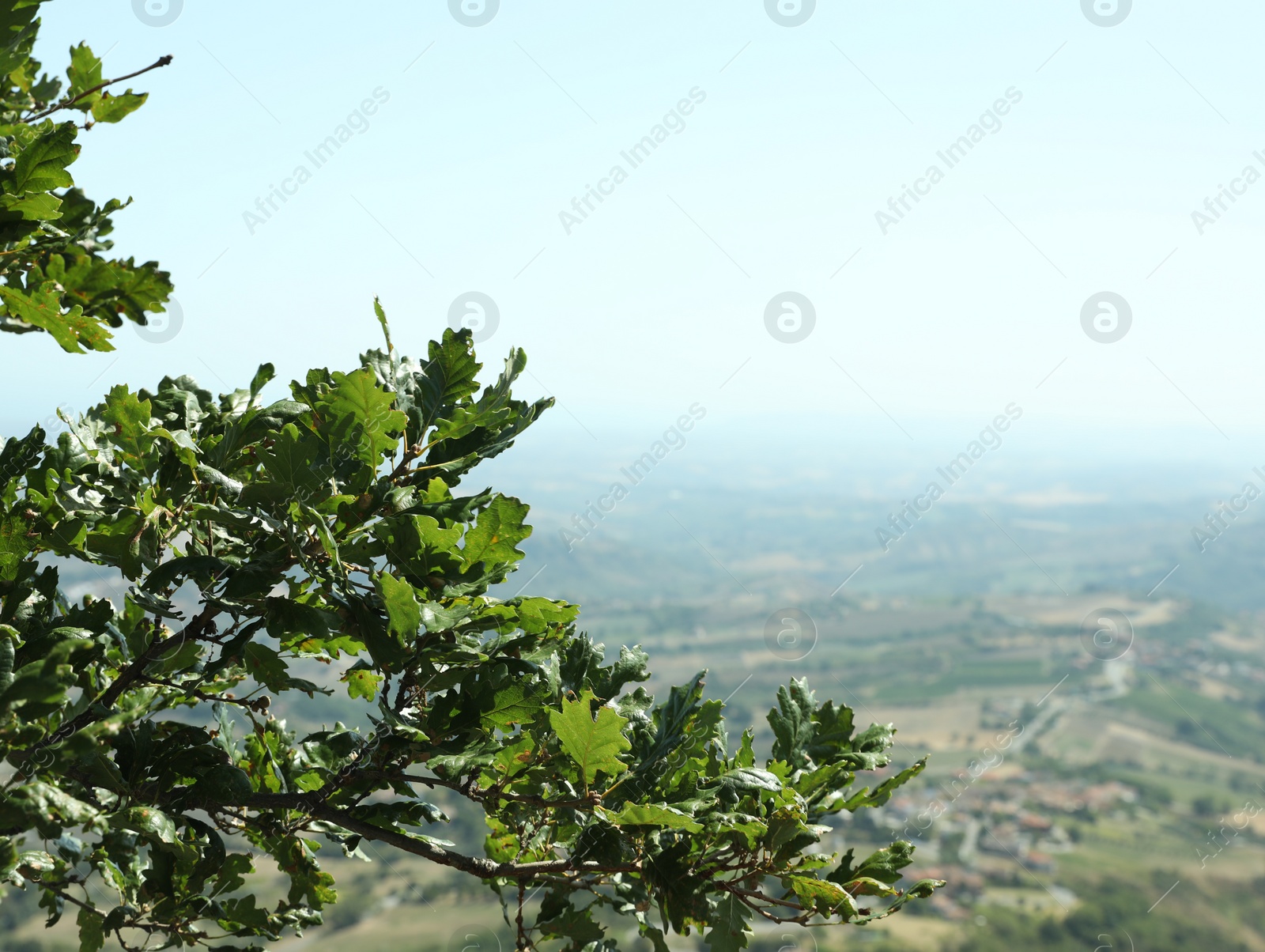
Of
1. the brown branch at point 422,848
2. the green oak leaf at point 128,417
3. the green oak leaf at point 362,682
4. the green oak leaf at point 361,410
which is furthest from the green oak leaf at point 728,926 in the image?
the green oak leaf at point 128,417

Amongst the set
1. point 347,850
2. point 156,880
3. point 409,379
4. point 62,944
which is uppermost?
point 62,944

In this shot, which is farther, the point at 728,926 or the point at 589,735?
the point at 728,926

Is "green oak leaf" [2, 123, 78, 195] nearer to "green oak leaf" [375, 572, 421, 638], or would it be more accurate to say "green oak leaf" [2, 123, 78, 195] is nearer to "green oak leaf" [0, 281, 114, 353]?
"green oak leaf" [0, 281, 114, 353]

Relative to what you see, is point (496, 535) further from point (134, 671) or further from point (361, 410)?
point (134, 671)

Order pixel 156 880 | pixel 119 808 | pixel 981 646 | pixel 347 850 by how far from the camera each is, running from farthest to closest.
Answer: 1. pixel 981 646
2. pixel 347 850
3. pixel 156 880
4. pixel 119 808

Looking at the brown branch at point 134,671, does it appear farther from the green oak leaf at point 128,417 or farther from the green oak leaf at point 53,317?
the green oak leaf at point 53,317

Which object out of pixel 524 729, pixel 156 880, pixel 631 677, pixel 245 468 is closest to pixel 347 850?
pixel 156 880

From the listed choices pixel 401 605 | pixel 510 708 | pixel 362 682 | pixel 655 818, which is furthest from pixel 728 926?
pixel 401 605

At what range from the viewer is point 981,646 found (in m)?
194

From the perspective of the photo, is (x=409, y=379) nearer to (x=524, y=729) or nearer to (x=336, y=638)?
(x=336, y=638)

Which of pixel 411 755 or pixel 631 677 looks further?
pixel 631 677

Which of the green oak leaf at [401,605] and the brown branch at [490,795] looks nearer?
the green oak leaf at [401,605]

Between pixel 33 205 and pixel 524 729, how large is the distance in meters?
2.50

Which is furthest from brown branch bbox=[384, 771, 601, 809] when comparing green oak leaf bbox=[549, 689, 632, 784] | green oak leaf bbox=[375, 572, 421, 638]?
green oak leaf bbox=[375, 572, 421, 638]
